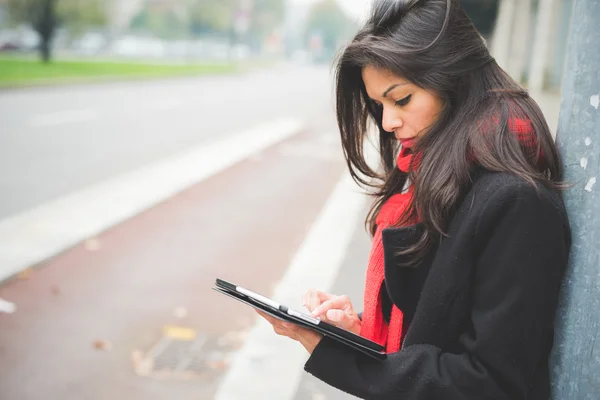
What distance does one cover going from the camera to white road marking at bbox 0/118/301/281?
5.66m

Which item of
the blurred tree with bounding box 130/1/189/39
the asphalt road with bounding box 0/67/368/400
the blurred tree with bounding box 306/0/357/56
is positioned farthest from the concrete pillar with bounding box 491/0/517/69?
the blurred tree with bounding box 306/0/357/56

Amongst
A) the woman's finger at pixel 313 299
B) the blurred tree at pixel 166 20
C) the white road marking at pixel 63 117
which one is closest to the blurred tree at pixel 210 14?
the blurred tree at pixel 166 20

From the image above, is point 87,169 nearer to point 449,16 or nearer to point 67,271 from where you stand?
point 67,271

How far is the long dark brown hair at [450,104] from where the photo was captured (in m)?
1.35

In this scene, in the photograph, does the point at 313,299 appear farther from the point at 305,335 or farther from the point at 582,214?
the point at 582,214

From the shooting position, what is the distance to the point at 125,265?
17.9ft

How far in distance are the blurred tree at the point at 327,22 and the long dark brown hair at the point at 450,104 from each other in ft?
397

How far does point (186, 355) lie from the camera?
13.0ft

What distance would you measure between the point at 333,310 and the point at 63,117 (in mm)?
14049

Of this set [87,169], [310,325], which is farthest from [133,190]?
[310,325]

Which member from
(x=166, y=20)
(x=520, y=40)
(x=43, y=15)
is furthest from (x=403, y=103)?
(x=166, y=20)

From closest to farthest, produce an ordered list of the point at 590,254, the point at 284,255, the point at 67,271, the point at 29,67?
the point at 590,254 → the point at 67,271 → the point at 284,255 → the point at 29,67

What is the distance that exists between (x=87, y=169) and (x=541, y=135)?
8.67 m

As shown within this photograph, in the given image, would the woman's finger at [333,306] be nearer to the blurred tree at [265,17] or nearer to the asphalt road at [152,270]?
the asphalt road at [152,270]
